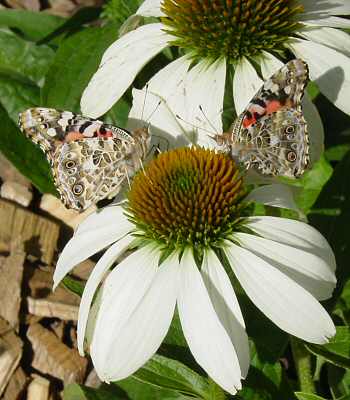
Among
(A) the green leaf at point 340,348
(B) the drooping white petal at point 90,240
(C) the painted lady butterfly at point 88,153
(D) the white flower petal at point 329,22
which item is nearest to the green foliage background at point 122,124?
(A) the green leaf at point 340,348

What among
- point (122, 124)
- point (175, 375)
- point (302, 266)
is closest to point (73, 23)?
point (122, 124)

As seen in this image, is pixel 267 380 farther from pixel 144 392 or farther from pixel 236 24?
pixel 236 24

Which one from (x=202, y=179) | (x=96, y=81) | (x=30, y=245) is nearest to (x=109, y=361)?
(x=202, y=179)

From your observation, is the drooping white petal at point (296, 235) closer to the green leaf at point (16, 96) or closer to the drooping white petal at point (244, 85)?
the drooping white petal at point (244, 85)

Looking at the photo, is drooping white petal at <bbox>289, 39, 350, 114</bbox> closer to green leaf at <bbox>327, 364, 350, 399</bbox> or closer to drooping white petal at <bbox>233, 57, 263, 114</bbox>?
drooping white petal at <bbox>233, 57, 263, 114</bbox>

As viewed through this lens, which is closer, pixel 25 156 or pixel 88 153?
pixel 88 153

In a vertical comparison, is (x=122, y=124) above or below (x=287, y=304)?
below

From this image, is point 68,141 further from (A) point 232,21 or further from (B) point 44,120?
(A) point 232,21
